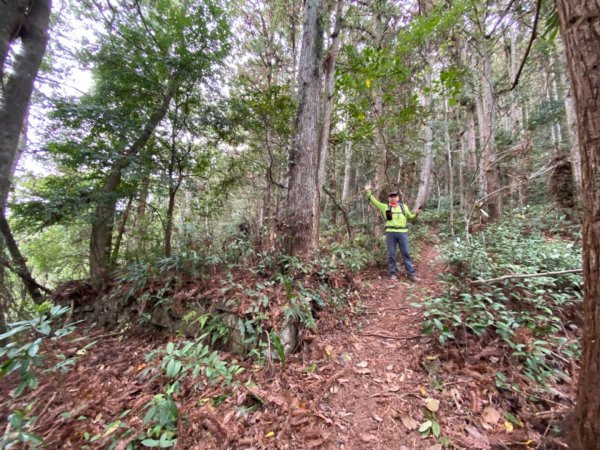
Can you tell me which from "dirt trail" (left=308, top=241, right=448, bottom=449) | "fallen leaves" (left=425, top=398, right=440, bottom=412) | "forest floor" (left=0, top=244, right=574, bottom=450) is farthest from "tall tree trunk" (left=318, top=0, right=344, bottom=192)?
"fallen leaves" (left=425, top=398, right=440, bottom=412)

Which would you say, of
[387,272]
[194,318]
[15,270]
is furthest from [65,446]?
[387,272]

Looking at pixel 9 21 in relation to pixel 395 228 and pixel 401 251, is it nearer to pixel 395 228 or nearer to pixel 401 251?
pixel 395 228

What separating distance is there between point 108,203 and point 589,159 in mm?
6982

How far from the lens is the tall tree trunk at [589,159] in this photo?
1.25 meters

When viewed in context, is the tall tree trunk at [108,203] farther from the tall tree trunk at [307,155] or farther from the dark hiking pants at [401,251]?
the dark hiking pants at [401,251]

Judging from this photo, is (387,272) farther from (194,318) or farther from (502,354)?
(194,318)

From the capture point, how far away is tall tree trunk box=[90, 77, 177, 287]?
5209 millimetres

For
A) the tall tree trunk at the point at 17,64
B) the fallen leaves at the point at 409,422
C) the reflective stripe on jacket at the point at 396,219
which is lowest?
the fallen leaves at the point at 409,422

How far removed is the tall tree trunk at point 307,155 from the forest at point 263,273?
45mm

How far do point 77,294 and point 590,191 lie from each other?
7672 millimetres

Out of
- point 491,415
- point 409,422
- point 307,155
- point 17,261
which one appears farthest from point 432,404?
point 17,261

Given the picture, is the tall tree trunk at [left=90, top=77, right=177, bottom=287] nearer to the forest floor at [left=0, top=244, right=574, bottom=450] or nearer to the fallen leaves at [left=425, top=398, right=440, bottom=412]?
the forest floor at [left=0, top=244, right=574, bottom=450]

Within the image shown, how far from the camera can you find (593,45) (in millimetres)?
1236

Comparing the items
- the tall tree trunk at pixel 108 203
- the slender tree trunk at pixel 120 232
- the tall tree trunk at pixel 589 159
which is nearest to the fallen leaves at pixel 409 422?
the tall tree trunk at pixel 589 159
